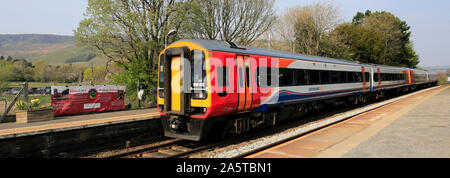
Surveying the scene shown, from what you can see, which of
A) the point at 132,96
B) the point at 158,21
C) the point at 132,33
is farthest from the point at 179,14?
the point at 132,96

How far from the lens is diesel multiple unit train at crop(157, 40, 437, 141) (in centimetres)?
777

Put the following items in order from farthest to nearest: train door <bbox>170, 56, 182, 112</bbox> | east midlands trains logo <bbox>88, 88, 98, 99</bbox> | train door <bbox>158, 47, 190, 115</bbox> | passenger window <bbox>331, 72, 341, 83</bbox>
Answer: east midlands trains logo <bbox>88, 88, 98, 99</bbox>
passenger window <bbox>331, 72, 341, 83</bbox>
train door <bbox>170, 56, 182, 112</bbox>
train door <bbox>158, 47, 190, 115</bbox>

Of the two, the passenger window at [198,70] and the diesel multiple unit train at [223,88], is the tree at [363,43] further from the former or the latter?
the passenger window at [198,70]

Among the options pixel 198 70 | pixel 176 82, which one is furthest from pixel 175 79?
pixel 198 70

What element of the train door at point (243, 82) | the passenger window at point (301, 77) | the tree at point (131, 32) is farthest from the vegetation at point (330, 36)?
the train door at point (243, 82)

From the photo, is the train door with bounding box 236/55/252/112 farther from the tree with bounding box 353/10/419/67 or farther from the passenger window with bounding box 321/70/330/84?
the tree with bounding box 353/10/419/67

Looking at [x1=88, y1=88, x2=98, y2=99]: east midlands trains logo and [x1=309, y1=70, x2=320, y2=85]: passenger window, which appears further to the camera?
[x1=88, y1=88, x2=98, y2=99]: east midlands trains logo

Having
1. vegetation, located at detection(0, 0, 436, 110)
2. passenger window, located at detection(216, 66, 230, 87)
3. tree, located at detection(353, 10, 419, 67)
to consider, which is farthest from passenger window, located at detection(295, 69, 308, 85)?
tree, located at detection(353, 10, 419, 67)

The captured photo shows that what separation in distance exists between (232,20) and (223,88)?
64.5ft

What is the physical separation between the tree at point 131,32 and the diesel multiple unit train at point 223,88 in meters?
10.5

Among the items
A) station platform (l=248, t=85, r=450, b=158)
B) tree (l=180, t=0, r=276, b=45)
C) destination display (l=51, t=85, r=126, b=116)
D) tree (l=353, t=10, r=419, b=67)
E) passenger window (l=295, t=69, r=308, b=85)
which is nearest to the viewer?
station platform (l=248, t=85, r=450, b=158)

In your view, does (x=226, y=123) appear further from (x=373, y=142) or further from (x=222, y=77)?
(x=373, y=142)

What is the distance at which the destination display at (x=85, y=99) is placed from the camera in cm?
1362

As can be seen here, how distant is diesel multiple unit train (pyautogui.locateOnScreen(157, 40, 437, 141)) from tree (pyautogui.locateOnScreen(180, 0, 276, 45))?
1430cm
